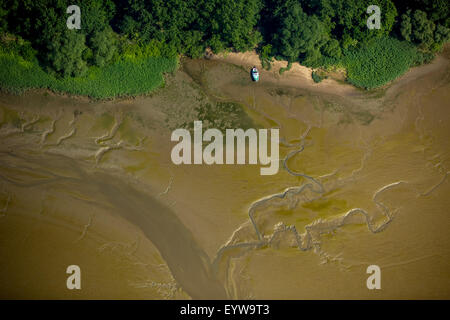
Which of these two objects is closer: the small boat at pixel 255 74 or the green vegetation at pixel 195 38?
the green vegetation at pixel 195 38

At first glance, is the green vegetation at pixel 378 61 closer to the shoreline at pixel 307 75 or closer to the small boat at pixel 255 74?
the shoreline at pixel 307 75

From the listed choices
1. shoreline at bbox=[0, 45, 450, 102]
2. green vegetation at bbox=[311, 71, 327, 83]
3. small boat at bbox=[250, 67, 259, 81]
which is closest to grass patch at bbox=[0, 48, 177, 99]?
shoreline at bbox=[0, 45, 450, 102]

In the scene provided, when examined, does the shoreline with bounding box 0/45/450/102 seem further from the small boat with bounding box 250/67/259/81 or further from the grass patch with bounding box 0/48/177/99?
the grass patch with bounding box 0/48/177/99

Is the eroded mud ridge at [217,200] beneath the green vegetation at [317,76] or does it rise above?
beneath

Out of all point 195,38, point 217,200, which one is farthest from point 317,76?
point 217,200

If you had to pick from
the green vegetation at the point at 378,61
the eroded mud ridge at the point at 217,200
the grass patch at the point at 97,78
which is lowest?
the eroded mud ridge at the point at 217,200

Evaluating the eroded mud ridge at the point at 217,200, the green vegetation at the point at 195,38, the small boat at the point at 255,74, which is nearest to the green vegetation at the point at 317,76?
the green vegetation at the point at 195,38
